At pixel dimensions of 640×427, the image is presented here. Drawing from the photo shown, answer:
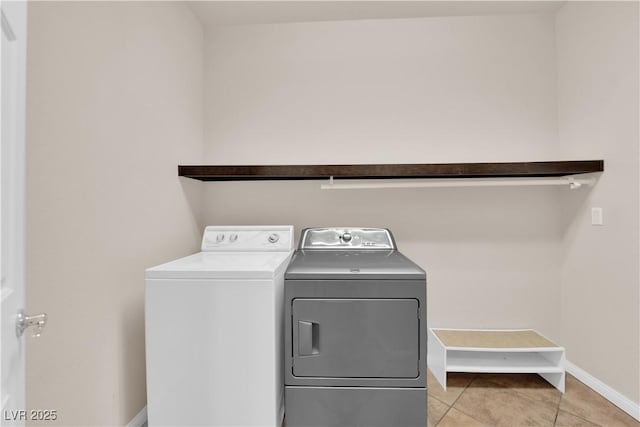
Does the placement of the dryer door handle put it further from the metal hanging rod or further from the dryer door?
the metal hanging rod

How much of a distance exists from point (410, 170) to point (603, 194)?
47.4 inches

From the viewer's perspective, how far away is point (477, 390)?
1.93m

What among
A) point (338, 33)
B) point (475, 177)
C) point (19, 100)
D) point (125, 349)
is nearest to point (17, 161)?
point (19, 100)

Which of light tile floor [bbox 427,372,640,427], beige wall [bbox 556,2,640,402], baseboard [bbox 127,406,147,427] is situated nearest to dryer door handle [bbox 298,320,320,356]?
light tile floor [bbox 427,372,640,427]

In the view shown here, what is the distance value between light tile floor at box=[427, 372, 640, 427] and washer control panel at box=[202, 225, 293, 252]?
1.38 meters

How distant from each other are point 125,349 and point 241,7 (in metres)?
2.41

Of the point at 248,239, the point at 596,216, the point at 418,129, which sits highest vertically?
the point at 418,129

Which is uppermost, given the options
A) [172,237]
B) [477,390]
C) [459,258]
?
[172,237]

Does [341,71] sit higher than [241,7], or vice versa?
[241,7]

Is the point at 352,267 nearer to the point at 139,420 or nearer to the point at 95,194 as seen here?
the point at 95,194

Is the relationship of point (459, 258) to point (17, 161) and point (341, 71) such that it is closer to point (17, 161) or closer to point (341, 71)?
point (341, 71)

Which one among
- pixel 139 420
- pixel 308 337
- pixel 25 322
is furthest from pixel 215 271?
pixel 139 420

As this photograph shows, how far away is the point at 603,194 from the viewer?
6.13ft

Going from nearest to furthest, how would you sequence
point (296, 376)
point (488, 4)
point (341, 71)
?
1. point (296, 376)
2. point (488, 4)
3. point (341, 71)
